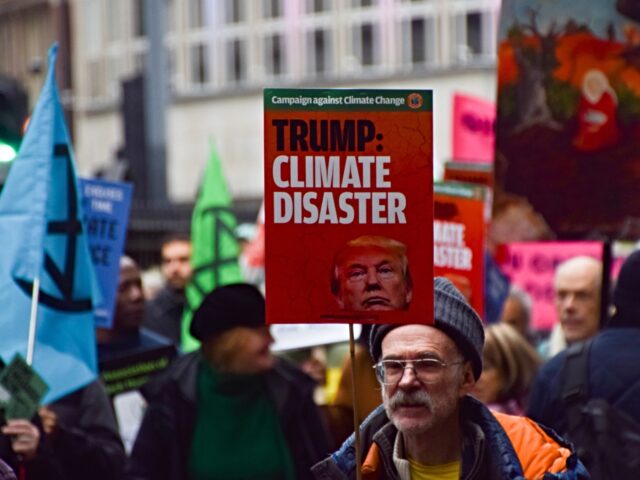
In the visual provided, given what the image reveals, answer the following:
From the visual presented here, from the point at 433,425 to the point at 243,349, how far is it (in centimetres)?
279

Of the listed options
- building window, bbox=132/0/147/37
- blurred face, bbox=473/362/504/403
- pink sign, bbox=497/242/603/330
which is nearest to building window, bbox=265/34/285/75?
building window, bbox=132/0/147/37

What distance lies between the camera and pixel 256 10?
137 feet

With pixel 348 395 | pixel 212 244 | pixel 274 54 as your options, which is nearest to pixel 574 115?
pixel 348 395

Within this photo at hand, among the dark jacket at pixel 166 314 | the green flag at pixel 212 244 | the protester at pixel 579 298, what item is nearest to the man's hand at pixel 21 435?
the protester at pixel 579 298

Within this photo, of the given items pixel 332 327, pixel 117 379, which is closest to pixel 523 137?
pixel 332 327

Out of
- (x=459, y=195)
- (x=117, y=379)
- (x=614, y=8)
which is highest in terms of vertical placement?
(x=614, y=8)

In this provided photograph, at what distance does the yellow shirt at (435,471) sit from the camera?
16.7 ft

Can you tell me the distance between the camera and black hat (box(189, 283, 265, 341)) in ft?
25.5

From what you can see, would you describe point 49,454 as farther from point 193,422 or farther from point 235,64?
point 235,64

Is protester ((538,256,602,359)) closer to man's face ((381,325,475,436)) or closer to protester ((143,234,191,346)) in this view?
protester ((143,234,191,346))

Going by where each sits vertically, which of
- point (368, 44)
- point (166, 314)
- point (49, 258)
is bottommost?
point (166, 314)

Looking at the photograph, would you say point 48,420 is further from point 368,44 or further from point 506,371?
point 368,44

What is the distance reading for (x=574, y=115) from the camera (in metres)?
8.34

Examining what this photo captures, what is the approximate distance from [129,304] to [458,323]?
15.4ft
